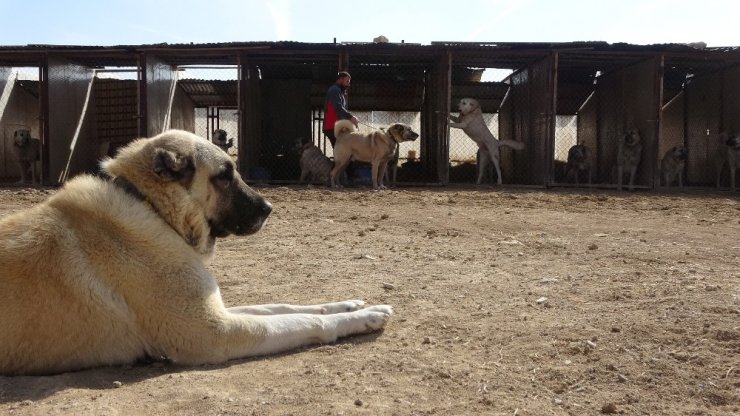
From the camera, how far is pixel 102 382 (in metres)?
2.60

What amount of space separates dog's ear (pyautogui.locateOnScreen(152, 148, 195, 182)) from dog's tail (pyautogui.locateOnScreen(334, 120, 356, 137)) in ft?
30.3

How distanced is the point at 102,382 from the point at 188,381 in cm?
37

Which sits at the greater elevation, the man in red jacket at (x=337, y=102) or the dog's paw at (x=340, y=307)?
the man in red jacket at (x=337, y=102)

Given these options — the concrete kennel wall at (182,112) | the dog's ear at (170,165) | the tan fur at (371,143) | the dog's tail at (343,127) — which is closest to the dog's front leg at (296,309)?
the dog's ear at (170,165)

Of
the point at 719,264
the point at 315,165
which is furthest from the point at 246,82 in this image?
the point at 719,264

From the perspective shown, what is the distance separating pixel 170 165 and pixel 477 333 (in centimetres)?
176

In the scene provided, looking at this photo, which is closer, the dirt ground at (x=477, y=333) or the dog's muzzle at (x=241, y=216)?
the dirt ground at (x=477, y=333)

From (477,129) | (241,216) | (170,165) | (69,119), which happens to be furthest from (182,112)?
(170,165)

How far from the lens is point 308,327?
120 inches

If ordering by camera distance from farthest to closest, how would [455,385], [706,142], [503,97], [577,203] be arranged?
1. [503,97]
2. [706,142]
3. [577,203]
4. [455,385]

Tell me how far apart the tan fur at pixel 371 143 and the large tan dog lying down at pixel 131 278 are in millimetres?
9123

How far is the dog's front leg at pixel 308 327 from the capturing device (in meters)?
2.94

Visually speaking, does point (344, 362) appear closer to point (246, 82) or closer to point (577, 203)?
point (577, 203)

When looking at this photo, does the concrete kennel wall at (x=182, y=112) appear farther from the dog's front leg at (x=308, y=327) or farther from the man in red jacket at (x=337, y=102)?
the dog's front leg at (x=308, y=327)
